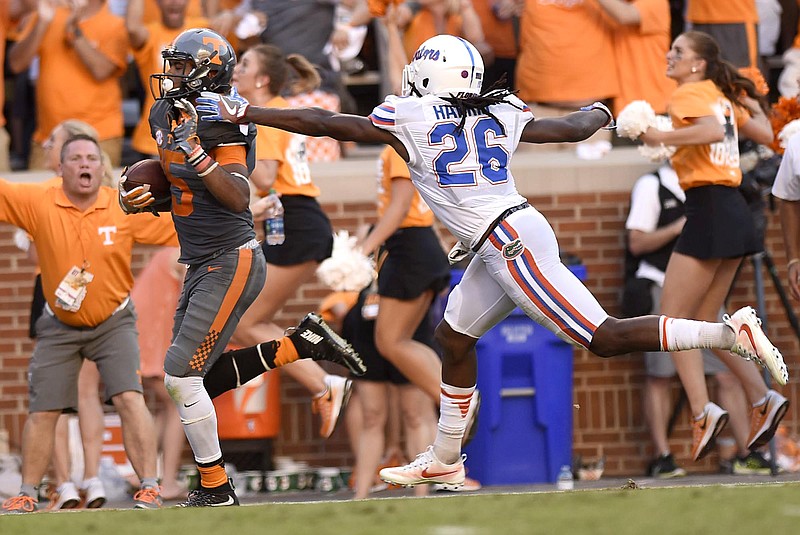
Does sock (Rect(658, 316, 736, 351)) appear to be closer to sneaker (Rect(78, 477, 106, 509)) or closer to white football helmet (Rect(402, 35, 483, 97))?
white football helmet (Rect(402, 35, 483, 97))

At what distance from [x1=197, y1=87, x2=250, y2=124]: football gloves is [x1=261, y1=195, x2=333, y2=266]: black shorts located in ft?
6.72

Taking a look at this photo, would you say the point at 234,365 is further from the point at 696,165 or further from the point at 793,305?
the point at 793,305

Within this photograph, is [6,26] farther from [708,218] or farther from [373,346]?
[708,218]

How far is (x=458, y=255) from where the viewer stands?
723 centimetres

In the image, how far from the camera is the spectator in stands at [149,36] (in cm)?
1072

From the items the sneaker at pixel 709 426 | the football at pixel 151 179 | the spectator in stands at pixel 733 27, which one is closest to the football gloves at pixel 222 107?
the football at pixel 151 179

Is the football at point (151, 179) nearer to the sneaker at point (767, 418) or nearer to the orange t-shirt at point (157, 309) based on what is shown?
the orange t-shirt at point (157, 309)

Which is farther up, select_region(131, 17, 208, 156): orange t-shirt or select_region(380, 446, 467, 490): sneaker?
select_region(131, 17, 208, 156): orange t-shirt

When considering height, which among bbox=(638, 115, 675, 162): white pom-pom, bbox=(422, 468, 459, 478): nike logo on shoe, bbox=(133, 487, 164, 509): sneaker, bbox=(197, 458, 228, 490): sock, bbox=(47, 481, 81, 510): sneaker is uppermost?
bbox=(638, 115, 675, 162): white pom-pom

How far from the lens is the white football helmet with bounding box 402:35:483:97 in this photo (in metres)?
6.79

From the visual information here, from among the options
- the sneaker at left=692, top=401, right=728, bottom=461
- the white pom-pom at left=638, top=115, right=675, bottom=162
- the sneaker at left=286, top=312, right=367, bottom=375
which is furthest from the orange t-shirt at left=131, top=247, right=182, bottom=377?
the sneaker at left=692, top=401, right=728, bottom=461

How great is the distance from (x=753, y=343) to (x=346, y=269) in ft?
10.3

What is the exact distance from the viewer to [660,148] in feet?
28.9

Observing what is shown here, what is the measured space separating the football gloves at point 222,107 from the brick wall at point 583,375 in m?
3.38
